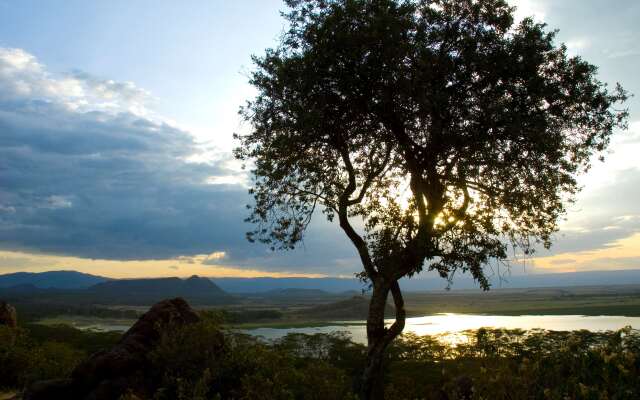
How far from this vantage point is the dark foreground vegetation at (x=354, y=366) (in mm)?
8180

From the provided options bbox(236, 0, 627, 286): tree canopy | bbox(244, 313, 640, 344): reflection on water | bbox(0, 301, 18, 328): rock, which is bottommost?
bbox(244, 313, 640, 344): reflection on water

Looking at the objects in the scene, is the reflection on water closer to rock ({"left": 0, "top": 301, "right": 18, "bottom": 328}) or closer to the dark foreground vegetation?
rock ({"left": 0, "top": 301, "right": 18, "bottom": 328})

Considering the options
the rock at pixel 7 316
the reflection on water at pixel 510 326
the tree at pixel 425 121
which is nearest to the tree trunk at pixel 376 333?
the tree at pixel 425 121

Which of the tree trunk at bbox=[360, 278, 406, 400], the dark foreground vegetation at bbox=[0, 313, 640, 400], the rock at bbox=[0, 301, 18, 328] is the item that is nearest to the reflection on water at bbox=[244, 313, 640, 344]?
the rock at bbox=[0, 301, 18, 328]

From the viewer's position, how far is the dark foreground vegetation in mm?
8180

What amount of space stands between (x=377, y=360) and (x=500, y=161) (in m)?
9.34

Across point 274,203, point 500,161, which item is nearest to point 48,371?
point 274,203

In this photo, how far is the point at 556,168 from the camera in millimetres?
21125

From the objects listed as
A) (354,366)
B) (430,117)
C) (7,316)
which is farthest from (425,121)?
(7,316)

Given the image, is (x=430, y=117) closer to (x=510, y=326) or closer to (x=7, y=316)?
(x=7, y=316)

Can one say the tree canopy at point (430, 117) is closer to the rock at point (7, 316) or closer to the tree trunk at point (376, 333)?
the tree trunk at point (376, 333)

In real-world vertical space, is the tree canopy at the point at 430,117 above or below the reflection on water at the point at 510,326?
above

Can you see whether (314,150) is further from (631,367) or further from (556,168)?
(631,367)

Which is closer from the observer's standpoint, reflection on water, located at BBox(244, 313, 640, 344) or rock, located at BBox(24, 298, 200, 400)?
rock, located at BBox(24, 298, 200, 400)
